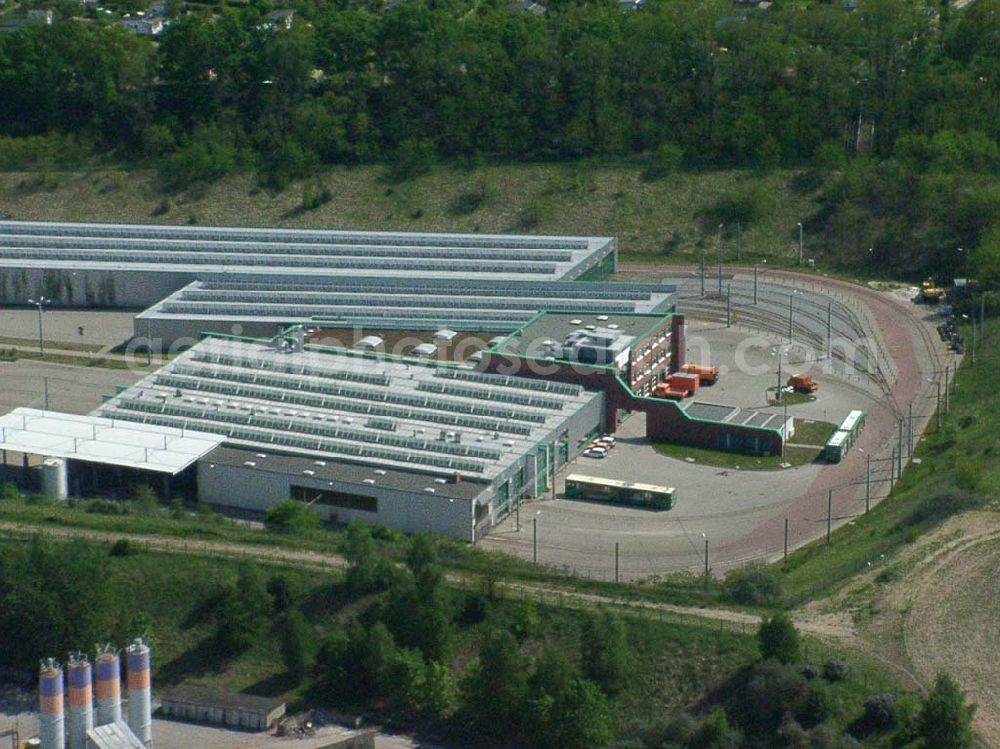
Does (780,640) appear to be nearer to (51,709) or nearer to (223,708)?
(223,708)

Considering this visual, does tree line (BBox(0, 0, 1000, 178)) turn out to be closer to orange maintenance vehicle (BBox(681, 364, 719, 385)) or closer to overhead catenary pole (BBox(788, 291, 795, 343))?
overhead catenary pole (BBox(788, 291, 795, 343))

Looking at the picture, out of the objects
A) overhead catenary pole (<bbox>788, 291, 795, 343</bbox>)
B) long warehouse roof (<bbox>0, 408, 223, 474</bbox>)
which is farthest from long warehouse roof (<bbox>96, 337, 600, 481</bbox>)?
overhead catenary pole (<bbox>788, 291, 795, 343</bbox>)

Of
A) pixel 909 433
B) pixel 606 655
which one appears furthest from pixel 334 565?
pixel 909 433

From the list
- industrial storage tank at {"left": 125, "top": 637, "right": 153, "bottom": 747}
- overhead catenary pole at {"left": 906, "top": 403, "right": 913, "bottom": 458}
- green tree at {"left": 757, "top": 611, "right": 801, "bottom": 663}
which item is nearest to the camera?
industrial storage tank at {"left": 125, "top": 637, "right": 153, "bottom": 747}

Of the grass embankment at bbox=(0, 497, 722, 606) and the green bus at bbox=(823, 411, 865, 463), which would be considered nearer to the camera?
the grass embankment at bbox=(0, 497, 722, 606)

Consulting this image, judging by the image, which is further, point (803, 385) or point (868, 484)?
point (803, 385)

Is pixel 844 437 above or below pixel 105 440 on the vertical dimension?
below

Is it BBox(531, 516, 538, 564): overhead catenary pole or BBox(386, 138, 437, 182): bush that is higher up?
BBox(386, 138, 437, 182): bush

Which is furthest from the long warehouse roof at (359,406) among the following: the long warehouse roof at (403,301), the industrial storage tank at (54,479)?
the long warehouse roof at (403,301)
